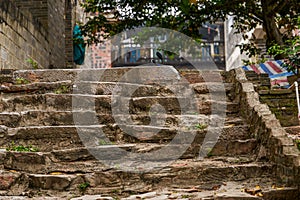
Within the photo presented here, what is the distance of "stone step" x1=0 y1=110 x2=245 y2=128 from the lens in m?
5.85

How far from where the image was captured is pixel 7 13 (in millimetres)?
9133

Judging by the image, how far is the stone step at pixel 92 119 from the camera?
19.2 ft

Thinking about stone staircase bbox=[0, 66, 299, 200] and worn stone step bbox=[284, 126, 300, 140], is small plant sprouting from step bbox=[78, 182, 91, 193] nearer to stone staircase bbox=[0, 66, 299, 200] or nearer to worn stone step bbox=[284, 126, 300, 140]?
stone staircase bbox=[0, 66, 299, 200]

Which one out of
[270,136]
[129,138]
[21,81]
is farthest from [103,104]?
[270,136]

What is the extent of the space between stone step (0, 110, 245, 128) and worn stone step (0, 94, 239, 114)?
21 centimetres

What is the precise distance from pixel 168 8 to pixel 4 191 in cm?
796

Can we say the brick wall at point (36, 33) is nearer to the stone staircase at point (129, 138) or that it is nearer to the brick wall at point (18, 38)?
the brick wall at point (18, 38)

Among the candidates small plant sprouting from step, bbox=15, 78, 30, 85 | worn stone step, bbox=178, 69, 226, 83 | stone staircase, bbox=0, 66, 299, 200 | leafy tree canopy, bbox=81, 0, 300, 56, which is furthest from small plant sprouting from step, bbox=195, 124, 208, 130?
leafy tree canopy, bbox=81, 0, 300, 56

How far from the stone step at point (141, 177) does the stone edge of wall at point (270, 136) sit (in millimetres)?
204

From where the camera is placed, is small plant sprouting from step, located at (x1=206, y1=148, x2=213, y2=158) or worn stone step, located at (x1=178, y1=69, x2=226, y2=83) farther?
worn stone step, located at (x1=178, y1=69, x2=226, y2=83)

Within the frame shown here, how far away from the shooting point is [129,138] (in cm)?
564

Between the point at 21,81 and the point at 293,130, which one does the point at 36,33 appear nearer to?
the point at 21,81

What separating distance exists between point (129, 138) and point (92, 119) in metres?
0.57

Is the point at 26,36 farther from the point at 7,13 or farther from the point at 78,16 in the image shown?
the point at 78,16
